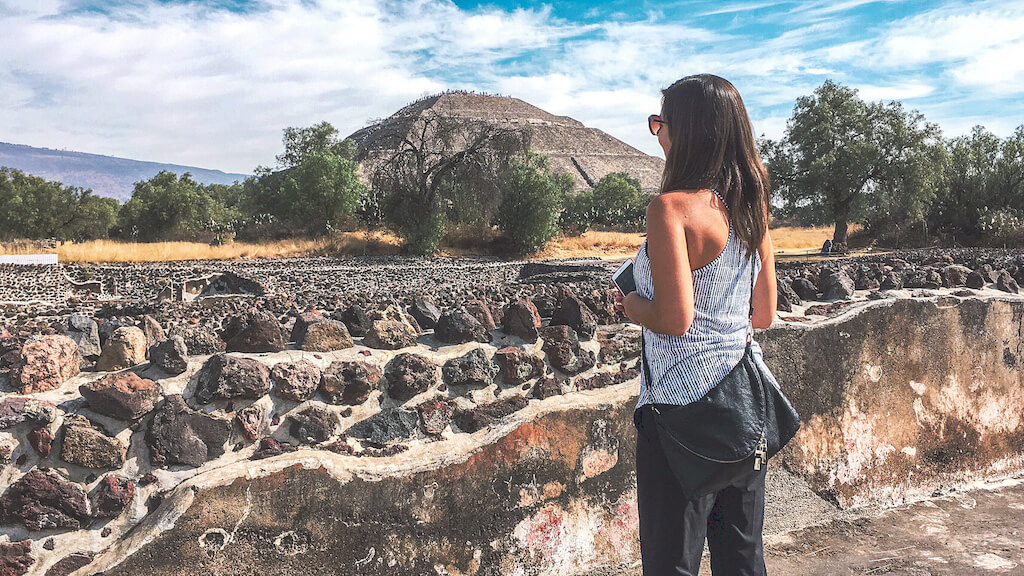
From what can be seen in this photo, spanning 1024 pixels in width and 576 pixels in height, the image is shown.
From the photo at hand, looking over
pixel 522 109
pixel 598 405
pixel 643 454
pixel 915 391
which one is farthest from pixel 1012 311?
pixel 522 109

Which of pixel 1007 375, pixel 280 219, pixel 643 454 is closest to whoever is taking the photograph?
pixel 643 454

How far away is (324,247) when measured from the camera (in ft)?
93.7

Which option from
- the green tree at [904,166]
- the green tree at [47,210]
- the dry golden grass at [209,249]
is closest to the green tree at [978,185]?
the green tree at [904,166]

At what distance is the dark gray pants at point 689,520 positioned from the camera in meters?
1.51

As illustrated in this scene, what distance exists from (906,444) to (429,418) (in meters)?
2.19

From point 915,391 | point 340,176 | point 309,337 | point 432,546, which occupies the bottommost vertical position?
point 432,546

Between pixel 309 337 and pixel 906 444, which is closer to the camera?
pixel 309 337

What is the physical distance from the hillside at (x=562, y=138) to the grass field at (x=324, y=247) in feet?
187

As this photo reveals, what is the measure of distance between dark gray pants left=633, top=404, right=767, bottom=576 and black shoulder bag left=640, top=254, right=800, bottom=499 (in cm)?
5

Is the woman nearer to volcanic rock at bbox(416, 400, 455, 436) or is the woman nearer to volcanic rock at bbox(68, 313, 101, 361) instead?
volcanic rock at bbox(416, 400, 455, 436)

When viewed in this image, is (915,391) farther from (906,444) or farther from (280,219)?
(280,219)

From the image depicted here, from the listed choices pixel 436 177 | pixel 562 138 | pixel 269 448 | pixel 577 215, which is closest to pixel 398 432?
pixel 269 448

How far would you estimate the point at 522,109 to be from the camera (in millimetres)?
111938

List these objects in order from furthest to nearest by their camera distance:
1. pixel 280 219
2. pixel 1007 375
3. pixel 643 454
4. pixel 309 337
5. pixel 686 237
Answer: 1. pixel 280 219
2. pixel 1007 375
3. pixel 309 337
4. pixel 643 454
5. pixel 686 237
